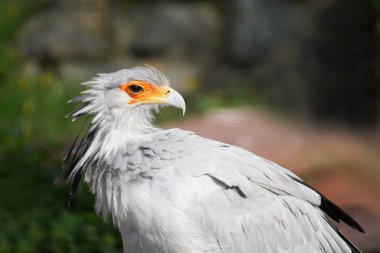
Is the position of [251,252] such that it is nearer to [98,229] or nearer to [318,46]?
[98,229]

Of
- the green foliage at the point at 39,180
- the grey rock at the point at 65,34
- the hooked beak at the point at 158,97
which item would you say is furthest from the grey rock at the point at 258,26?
the hooked beak at the point at 158,97

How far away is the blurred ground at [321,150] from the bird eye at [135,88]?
2139mm

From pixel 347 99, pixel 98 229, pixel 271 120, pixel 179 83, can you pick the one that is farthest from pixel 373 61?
pixel 98 229

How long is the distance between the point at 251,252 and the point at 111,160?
0.77 meters

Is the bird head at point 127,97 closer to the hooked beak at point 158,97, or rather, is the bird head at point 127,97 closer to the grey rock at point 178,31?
the hooked beak at point 158,97

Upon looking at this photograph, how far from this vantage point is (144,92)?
3680 mm

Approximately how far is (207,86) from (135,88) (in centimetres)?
527

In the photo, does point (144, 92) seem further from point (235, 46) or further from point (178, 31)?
point (178, 31)

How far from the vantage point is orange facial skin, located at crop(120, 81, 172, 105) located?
3648mm

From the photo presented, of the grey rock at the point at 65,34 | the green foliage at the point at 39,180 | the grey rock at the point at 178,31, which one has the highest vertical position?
the grey rock at the point at 178,31

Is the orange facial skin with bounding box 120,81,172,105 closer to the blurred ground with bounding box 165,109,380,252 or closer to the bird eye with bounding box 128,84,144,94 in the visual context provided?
the bird eye with bounding box 128,84,144,94

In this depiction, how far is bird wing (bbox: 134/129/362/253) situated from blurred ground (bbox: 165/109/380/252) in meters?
1.54

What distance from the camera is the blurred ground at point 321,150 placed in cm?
578

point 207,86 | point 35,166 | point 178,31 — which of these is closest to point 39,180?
point 35,166
